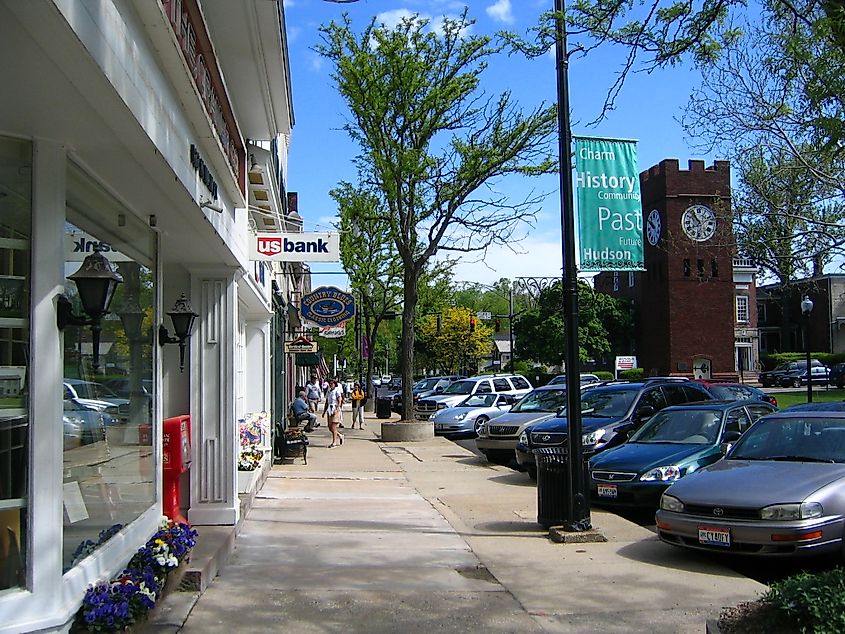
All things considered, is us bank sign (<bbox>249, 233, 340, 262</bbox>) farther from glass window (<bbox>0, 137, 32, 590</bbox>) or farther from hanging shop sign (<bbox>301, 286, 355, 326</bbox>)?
hanging shop sign (<bbox>301, 286, 355, 326</bbox>)

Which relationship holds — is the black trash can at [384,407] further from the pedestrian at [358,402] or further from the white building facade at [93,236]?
the white building facade at [93,236]

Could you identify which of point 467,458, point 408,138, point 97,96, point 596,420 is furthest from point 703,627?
point 408,138

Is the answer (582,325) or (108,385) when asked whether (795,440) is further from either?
(582,325)

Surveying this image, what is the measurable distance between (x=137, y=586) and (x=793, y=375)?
202 feet

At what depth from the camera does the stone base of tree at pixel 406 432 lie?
78.9 feet

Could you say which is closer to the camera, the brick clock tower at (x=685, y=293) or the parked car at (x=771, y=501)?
the parked car at (x=771, y=501)

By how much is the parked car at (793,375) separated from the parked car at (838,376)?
1030 mm

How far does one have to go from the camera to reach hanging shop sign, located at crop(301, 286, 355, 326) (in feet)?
74.6

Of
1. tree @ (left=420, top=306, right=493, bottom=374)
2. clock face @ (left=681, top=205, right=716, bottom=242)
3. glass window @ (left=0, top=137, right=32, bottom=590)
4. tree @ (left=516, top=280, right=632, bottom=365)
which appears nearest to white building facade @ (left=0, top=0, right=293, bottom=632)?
glass window @ (left=0, top=137, right=32, bottom=590)

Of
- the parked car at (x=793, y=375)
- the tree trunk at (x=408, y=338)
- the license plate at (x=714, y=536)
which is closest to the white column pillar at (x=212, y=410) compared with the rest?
the license plate at (x=714, y=536)

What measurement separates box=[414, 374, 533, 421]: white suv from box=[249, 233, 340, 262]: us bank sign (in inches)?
685

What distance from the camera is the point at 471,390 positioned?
3148cm

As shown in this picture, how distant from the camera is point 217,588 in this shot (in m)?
7.30

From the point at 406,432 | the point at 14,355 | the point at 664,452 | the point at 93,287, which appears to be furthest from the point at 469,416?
the point at 14,355
